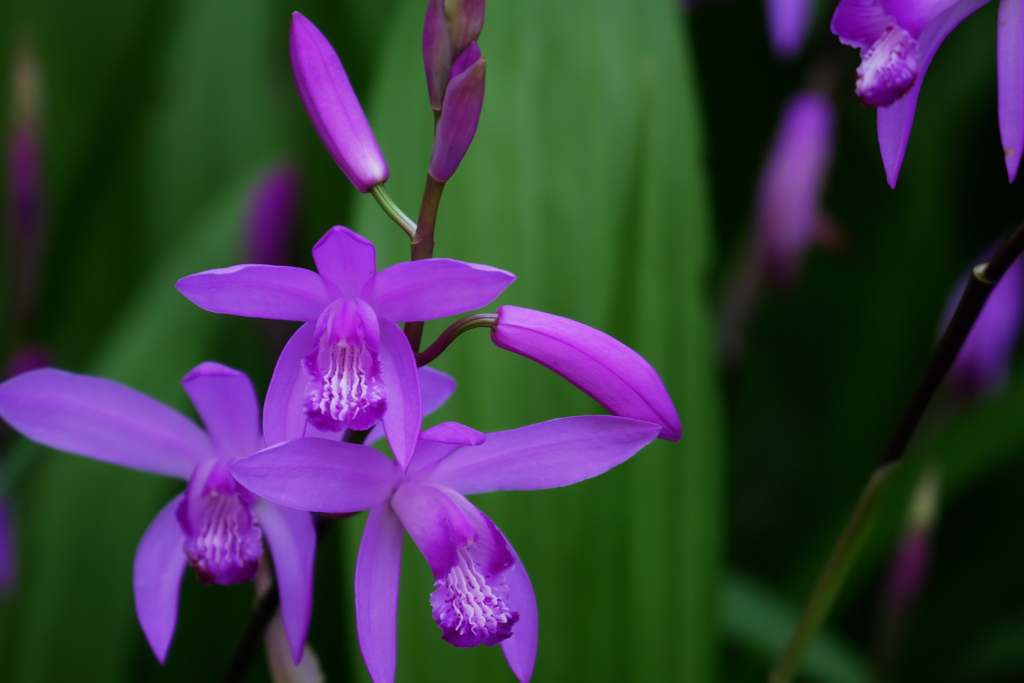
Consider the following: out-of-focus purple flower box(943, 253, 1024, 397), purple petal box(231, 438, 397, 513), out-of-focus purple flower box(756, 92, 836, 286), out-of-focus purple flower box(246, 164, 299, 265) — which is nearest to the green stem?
purple petal box(231, 438, 397, 513)

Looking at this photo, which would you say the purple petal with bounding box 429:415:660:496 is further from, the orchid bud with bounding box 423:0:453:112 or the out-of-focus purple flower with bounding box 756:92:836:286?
the out-of-focus purple flower with bounding box 756:92:836:286

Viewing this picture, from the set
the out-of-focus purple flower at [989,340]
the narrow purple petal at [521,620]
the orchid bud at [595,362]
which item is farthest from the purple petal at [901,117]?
the out-of-focus purple flower at [989,340]

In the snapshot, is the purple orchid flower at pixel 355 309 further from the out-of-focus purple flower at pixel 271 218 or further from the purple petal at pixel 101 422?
the out-of-focus purple flower at pixel 271 218

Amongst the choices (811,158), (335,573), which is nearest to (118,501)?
(335,573)

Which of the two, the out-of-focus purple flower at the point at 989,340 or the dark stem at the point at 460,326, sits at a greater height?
the out-of-focus purple flower at the point at 989,340

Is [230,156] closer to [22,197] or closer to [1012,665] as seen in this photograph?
[22,197]

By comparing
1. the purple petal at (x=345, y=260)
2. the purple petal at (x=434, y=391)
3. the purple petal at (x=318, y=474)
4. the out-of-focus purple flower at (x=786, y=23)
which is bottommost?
the purple petal at (x=318, y=474)

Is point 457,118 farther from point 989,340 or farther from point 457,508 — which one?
point 989,340
